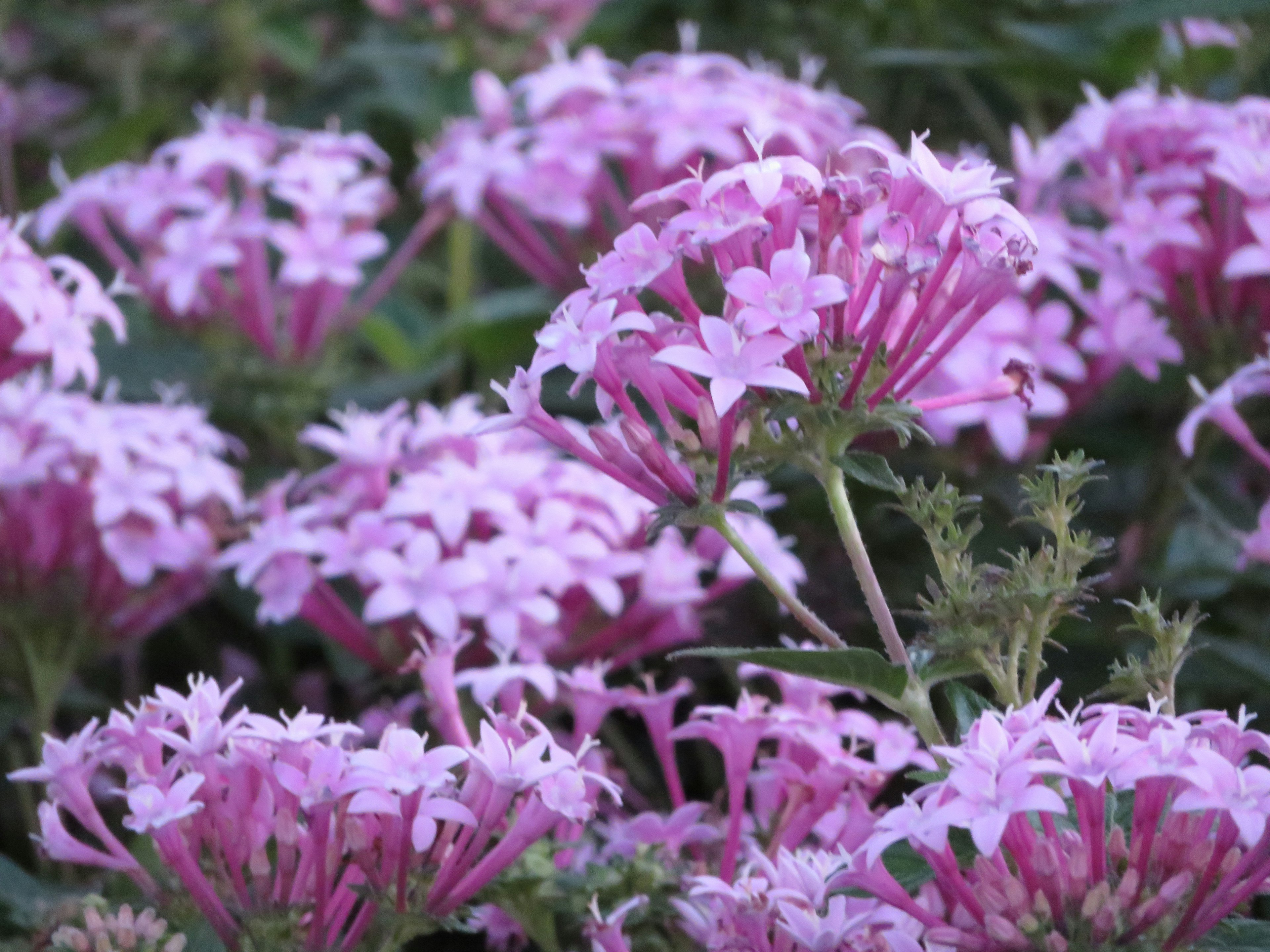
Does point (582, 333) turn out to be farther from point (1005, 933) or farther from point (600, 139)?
point (600, 139)

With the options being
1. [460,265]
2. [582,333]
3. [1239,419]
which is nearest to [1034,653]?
[582,333]

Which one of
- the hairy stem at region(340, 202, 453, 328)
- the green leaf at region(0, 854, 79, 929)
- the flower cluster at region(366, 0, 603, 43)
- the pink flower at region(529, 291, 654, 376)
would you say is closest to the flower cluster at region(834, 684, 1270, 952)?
the pink flower at region(529, 291, 654, 376)

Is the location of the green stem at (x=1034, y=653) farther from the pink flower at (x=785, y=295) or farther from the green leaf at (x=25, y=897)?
the green leaf at (x=25, y=897)

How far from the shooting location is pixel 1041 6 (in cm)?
185

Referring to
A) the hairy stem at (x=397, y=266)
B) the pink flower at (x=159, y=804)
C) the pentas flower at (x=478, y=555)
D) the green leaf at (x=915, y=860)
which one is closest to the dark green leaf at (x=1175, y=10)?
the pentas flower at (x=478, y=555)

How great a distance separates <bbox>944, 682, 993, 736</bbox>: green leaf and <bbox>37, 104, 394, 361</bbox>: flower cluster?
79 cm

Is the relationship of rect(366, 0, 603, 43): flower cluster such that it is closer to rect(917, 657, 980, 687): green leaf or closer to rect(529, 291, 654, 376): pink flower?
rect(529, 291, 654, 376): pink flower

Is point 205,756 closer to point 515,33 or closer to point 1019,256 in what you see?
point 1019,256

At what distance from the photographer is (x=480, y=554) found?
43.1 inches

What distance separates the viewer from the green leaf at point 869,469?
2.48 ft

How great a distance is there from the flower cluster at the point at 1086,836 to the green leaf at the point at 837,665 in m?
0.05

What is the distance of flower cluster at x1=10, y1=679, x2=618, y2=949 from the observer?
77cm

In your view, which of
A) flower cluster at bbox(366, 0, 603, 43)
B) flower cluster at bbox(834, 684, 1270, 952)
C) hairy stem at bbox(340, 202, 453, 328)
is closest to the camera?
flower cluster at bbox(834, 684, 1270, 952)

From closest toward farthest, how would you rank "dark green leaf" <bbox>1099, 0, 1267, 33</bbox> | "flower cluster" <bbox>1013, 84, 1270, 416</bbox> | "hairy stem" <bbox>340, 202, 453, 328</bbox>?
"flower cluster" <bbox>1013, 84, 1270, 416</bbox> → "dark green leaf" <bbox>1099, 0, 1267, 33</bbox> → "hairy stem" <bbox>340, 202, 453, 328</bbox>
